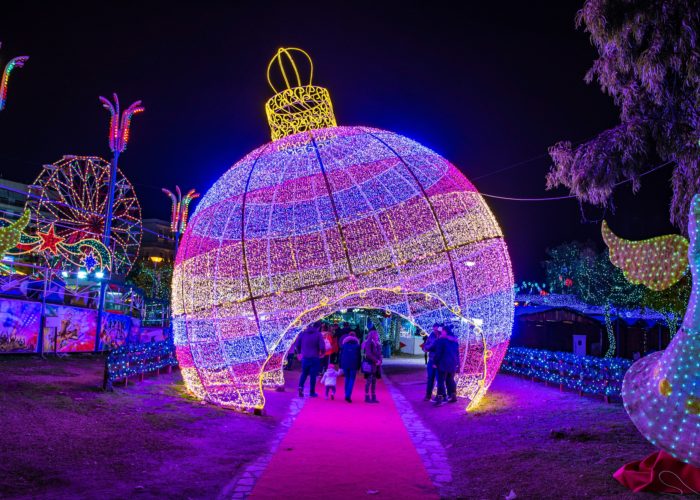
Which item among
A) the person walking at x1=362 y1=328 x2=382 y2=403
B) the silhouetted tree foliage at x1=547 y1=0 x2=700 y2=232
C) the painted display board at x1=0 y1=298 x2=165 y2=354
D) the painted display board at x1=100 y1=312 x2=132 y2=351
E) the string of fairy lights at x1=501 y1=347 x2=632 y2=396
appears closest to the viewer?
the silhouetted tree foliage at x1=547 y1=0 x2=700 y2=232

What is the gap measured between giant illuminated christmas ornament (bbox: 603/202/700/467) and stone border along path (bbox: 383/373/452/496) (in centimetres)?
215

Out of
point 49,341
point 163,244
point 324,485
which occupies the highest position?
point 163,244

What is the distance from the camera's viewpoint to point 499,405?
36.2ft

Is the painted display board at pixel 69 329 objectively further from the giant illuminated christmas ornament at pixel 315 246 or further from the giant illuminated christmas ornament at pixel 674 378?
the giant illuminated christmas ornament at pixel 674 378

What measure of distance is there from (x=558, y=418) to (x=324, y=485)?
15.8 feet

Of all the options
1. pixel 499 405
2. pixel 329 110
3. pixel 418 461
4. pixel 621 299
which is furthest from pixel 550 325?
pixel 418 461

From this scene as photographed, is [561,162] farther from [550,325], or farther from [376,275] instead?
[550,325]

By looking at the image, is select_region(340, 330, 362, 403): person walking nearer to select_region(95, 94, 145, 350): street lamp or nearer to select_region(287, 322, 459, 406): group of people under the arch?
select_region(287, 322, 459, 406): group of people under the arch

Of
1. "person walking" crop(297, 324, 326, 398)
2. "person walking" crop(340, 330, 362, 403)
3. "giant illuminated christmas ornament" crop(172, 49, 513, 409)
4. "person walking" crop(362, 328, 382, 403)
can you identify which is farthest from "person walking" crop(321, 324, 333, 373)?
"giant illuminated christmas ornament" crop(172, 49, 513, 409)

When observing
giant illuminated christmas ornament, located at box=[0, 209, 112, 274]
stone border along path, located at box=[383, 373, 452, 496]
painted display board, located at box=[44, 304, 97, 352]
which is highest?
giant illuminated christmas ornament, located at box=[0, 209, 112, 274]

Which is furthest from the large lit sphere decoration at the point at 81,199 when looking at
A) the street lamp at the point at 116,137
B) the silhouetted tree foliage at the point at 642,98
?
the silhouetted tree foliage at the point at 642,98

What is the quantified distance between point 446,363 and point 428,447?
12.5 feet

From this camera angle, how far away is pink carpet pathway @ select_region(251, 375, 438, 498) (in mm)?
5746

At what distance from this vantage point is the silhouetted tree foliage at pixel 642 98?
8680 millimetres
